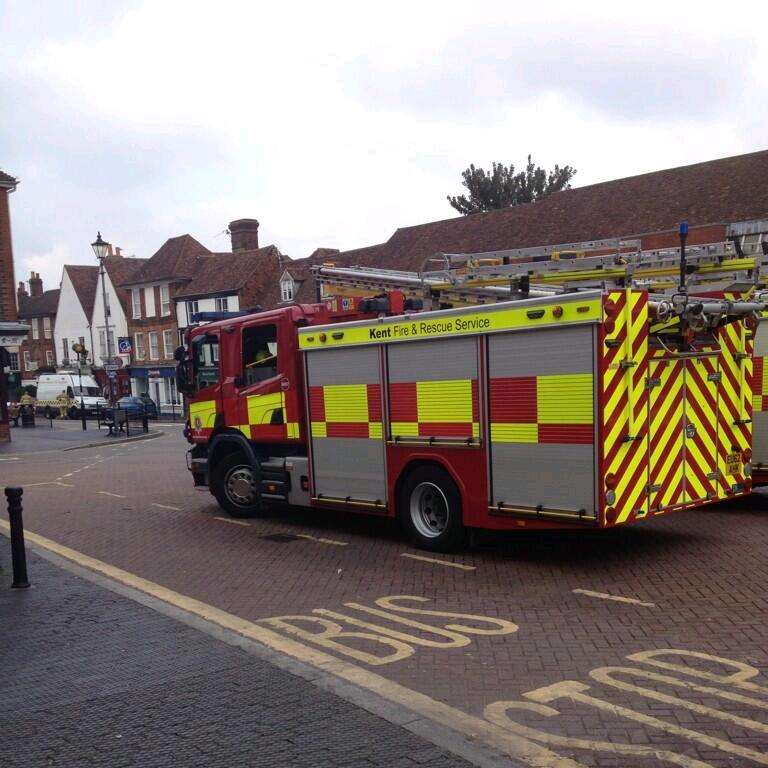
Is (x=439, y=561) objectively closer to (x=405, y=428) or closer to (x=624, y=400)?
(x=405, y=428)

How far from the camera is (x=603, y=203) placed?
30.0 m

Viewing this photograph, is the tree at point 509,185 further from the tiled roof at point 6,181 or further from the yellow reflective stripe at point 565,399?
the yellow reflective stripe at point 565,399

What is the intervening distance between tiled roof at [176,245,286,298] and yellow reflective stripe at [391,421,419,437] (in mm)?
41651

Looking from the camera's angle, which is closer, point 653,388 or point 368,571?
point 653,388

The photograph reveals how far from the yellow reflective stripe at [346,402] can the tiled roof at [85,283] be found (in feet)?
192

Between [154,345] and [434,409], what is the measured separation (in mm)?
51029

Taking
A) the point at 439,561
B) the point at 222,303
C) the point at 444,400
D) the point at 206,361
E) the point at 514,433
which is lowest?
the point at 439,561

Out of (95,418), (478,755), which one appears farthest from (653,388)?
(95,418)

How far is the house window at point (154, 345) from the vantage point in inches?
2233

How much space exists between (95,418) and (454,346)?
133 feet

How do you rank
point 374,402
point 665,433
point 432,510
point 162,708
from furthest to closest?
1. point 374,402
2. point 432,510
3. point 665,433
4. point 162,708

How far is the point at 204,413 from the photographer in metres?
12.0

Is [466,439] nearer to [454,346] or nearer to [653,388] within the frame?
[454,346]

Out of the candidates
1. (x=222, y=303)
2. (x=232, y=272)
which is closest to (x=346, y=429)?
(x=222, y=303)
